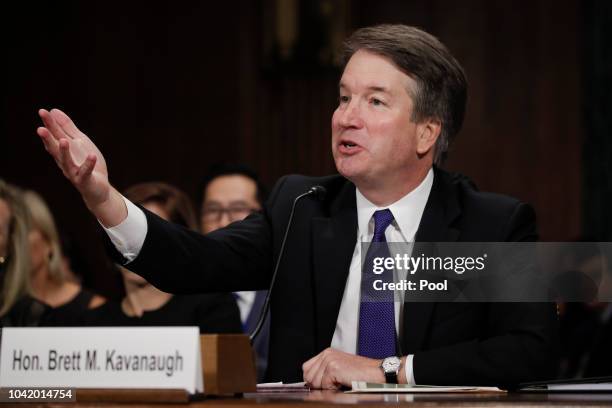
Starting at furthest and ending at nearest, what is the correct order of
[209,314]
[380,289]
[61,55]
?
[61,55]
[209,314]
[380,289]

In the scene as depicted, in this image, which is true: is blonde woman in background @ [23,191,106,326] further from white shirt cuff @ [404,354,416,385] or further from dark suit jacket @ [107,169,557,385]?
white shirt cuff @ [404,354,416,385]

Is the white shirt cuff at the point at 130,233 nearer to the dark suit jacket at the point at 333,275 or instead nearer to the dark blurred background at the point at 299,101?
the dark suit jacket at the point at 333,275

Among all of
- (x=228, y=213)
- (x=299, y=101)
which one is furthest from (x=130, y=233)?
(x=299, y=101)

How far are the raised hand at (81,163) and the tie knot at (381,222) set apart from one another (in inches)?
28.6

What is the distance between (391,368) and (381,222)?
1.54 ft

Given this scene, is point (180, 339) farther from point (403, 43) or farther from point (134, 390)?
point (403, 43)

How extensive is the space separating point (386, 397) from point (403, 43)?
45.1 inches

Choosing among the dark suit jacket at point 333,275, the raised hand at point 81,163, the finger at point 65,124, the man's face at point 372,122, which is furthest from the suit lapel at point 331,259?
Answer: the finger at point 65,124

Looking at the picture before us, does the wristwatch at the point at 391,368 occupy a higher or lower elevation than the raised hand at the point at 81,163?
lower

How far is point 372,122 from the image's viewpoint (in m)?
2.48

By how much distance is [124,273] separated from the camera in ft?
11.6

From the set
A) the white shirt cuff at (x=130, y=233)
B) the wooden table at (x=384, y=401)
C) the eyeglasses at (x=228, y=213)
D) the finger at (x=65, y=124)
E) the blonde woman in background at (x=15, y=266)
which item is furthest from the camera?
the eyeglasses at (x=228, y=213)

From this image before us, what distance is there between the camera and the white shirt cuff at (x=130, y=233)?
2.10m

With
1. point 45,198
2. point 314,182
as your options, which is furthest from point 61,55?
point 314,182
